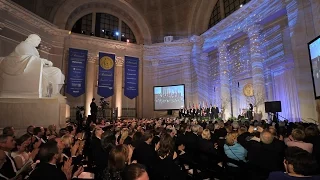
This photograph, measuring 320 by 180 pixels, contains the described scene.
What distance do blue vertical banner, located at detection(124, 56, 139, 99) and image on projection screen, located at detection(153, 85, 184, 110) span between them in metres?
1.84

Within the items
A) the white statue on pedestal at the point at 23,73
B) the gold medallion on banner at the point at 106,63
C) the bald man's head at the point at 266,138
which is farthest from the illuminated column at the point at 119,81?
the bald man's head at the point at 266,138

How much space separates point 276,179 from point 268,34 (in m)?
12.9

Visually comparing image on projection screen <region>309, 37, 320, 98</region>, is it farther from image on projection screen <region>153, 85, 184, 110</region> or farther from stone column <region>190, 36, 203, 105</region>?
image on projection screen <region>153, 85, 184, 110</region>

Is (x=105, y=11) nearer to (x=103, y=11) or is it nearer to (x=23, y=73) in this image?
(x=103, y=11)

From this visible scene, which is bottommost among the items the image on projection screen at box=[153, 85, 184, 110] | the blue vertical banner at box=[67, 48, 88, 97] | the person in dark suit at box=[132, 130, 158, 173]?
the person in dark suit at box=[132, 130, 158, 173]

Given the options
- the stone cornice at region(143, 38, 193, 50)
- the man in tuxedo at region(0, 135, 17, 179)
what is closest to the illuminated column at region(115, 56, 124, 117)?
the stone cornice at region(143, 38, 193, 50)

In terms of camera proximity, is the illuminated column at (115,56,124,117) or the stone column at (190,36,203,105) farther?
the illuminated column at (115,56,124,117)

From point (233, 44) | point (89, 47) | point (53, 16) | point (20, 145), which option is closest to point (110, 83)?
point (89, 47)

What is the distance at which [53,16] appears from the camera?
1556 cm

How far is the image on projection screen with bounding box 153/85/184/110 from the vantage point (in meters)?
18.0

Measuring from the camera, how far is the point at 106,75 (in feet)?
57.0

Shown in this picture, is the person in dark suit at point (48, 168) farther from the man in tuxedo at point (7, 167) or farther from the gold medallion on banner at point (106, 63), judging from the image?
the gold medallion on banner at point (106, 63)

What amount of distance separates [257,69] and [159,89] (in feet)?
28.9

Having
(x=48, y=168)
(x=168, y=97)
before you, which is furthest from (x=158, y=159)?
(x=168, y=97)
